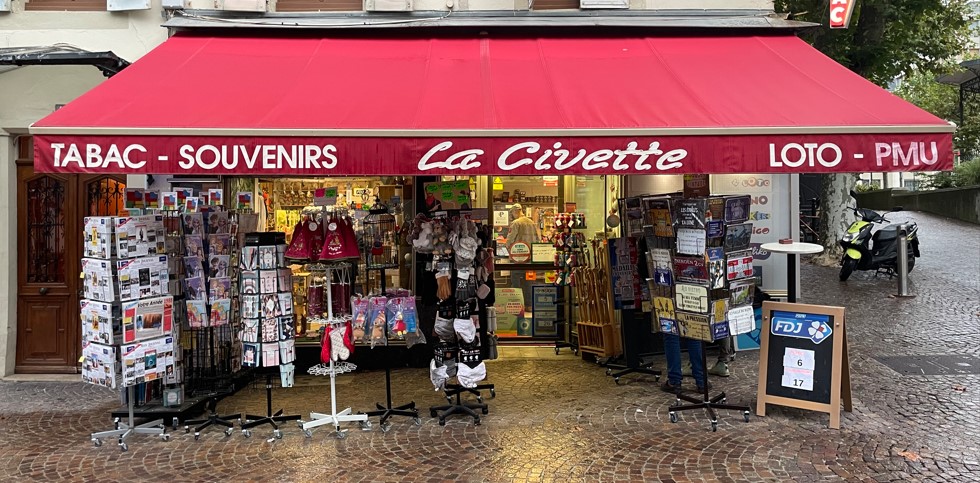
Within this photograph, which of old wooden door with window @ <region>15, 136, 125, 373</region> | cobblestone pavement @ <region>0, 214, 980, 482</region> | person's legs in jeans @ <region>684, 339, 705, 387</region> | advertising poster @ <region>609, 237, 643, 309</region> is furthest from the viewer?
old wooden door with window @ <region>15, 136, 125, 373</region>

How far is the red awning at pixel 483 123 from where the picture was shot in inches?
201

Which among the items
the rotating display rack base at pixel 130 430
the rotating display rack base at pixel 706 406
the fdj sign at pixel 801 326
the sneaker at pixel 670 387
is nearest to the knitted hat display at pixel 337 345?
the rotating display rack base at pixel 130 430

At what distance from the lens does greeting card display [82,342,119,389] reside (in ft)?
18.6

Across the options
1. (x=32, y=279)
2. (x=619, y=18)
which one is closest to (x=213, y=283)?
(x=32, y=279)

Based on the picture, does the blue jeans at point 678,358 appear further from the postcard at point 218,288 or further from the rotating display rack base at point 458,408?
the postcard at point 218,288

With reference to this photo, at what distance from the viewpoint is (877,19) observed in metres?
13.7

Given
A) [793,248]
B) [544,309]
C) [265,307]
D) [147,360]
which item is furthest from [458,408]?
[793,248]

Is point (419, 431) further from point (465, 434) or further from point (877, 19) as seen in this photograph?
point (877, 19)

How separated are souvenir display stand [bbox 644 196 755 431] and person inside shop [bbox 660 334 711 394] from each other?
0.37 meters

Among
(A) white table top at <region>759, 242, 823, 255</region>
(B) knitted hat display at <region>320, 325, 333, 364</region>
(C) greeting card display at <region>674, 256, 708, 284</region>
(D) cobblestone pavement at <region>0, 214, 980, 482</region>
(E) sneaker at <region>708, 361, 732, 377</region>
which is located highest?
(A) white table top at <region>759, 242, 823, 255</region>

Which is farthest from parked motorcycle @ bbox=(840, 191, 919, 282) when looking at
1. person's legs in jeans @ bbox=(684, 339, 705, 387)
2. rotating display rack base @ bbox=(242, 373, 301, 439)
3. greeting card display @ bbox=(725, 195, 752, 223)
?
rotating display rack base @ bbox=(242, 373, 301, 439)

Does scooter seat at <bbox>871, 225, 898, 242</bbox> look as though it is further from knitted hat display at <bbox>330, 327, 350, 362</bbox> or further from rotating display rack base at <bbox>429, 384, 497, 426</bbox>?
knitted hat display at <bbox>330, 327, 350, 362</bbox>

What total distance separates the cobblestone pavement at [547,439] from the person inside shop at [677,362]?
183mm

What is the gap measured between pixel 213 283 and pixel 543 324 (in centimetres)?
456
